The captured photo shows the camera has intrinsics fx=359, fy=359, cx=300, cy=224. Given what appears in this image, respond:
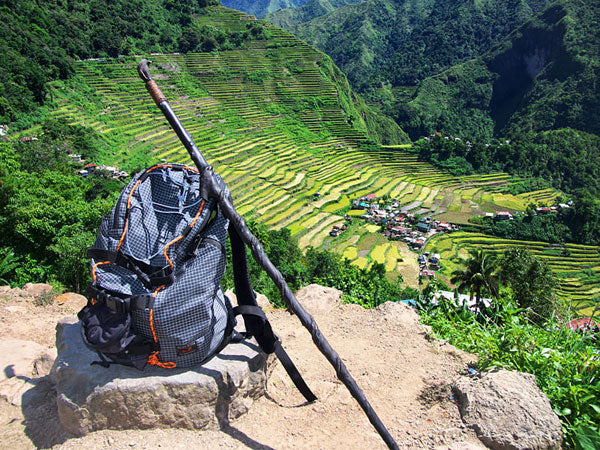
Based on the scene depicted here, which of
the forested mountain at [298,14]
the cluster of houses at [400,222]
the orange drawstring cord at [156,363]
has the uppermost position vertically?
the forested mountain at [298,14]

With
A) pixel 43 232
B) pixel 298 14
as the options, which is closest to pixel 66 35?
pixel 43 232

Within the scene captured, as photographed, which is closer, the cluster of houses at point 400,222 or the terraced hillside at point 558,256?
the terraced hillside at point 558,256

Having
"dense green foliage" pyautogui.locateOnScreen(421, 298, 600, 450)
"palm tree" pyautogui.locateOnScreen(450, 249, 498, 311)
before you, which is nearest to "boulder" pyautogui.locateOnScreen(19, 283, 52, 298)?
"dense green foliage" pyautogui.locateOnScreen(421, 298, 600, 450)

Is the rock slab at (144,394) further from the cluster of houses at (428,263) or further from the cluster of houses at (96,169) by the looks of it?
the cluster of houses at (428,263)

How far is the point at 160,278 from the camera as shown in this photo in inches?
105

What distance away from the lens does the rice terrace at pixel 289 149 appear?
1174 inches

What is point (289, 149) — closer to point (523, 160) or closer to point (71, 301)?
point (523, 160)

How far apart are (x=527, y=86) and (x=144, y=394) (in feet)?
334

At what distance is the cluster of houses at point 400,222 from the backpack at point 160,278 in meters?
29.6

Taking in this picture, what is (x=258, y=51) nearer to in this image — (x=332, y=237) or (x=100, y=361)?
(x=332, y=237)

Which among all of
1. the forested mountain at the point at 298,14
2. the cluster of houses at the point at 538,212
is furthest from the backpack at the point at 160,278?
the forested mountain at the point at 298,14

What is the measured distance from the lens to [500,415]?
8.36 feet

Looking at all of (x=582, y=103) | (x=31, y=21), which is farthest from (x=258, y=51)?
(x=582, y=103)

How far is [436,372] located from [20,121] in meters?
32.9
